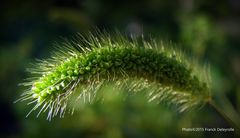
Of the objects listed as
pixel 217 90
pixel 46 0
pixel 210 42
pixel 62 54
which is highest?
pixel 46 0

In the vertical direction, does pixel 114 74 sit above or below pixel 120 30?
below

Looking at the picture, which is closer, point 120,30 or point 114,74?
point 114,74

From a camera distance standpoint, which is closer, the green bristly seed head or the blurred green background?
the green bristly seed head

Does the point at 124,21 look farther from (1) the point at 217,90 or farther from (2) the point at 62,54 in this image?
(2) the point at 62,54

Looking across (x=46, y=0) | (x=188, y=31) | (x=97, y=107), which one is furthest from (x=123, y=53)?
(x=46, y=0)

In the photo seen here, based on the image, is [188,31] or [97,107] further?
[97,107]
